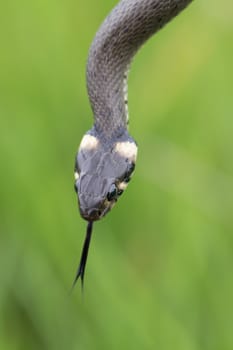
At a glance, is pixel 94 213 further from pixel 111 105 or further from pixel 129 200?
pixel 129 200

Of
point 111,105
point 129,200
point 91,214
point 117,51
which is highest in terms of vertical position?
point 117,51

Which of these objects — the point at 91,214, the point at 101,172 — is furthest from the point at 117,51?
the point at 91,214

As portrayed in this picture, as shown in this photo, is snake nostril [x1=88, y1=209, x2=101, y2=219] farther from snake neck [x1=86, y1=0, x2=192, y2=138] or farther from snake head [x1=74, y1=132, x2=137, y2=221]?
snake neck [x1=86, y1=0, x2=192, y2=138]

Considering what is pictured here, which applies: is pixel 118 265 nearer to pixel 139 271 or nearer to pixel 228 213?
pixel 139 271

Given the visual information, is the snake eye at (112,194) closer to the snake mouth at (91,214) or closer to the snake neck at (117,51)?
the snake mouth at (91,214)

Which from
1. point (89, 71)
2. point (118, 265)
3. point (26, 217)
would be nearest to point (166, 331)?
point (118, 265)

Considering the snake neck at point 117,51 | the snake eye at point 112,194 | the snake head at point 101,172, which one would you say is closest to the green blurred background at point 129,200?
the snake neck at point 117,51

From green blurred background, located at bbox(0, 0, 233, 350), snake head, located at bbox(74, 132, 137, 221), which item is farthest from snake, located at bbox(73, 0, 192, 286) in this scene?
green blurred background, located at bbox(0, 0, 233, 350)
